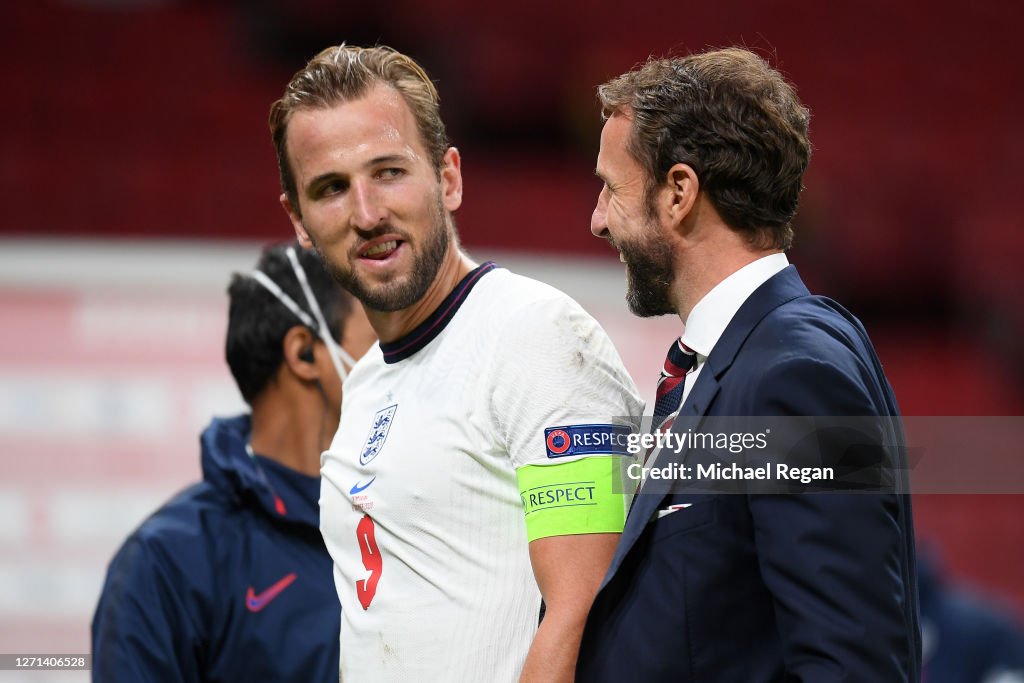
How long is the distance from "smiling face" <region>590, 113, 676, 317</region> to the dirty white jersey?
9 centimetres

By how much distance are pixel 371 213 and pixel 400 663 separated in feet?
2.31

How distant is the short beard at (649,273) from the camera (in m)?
1.76

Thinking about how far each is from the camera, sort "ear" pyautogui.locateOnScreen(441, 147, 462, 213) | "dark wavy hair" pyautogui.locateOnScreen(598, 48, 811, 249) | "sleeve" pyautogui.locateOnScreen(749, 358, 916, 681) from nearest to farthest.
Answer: "sleeve" pyautogui.locateOnScreen(749, 358, 916, 681) < "dark wavy hair" pyautogui.locateOnScreen(598, 48, 811, 249) < "ear" pyautogui.locateOnScreen(441, 147, 462, 213)

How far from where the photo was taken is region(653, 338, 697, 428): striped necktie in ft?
5.71

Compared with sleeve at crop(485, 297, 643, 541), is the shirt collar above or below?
above

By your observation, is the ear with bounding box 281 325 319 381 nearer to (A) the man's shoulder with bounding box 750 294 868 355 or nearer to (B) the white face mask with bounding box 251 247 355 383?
(B) the white face mask with bounding box 251 247 355 383

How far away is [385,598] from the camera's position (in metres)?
1.87

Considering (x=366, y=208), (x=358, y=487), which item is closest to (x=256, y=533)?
(x=358, y=487)

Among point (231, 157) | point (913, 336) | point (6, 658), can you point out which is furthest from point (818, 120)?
point (6, 658)

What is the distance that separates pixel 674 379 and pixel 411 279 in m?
0.48

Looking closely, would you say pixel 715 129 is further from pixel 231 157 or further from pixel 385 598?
pixel 231 157

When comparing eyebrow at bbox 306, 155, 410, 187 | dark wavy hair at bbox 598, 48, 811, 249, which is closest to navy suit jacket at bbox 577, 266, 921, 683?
dark wavy hair at bbox 598, 48, 811, 249

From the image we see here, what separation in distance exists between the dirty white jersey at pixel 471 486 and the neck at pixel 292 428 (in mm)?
677

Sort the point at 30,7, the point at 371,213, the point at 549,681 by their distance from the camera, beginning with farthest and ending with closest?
the point at 30,7, the point at 371,213, the point at 549,681
